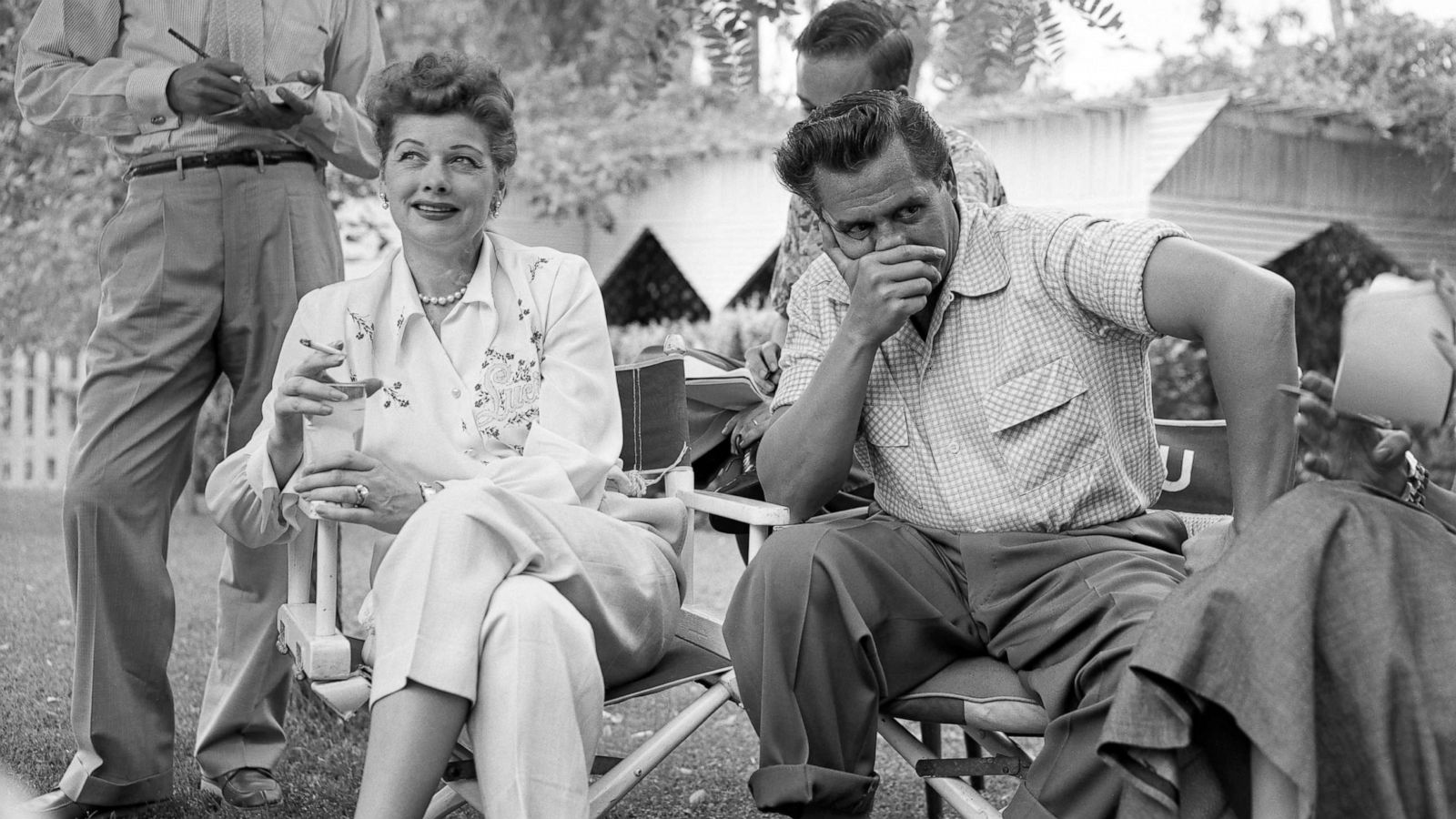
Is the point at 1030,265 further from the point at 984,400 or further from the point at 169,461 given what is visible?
the point at 169,461

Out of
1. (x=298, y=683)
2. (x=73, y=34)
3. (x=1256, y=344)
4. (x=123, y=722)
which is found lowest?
(x=298, y=683)

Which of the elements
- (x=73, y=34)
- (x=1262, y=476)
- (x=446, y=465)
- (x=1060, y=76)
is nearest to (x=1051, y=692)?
(x=1262, y=476)

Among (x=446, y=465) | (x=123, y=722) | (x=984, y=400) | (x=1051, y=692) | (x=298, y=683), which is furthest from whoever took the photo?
(x=298, y=683)

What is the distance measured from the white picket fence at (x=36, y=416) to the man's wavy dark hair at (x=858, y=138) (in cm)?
952

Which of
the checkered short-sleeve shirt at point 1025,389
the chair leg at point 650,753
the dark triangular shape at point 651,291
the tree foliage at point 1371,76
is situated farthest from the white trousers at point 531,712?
the dark triangular shape at point 651,291

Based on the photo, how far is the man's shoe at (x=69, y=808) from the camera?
127 inches

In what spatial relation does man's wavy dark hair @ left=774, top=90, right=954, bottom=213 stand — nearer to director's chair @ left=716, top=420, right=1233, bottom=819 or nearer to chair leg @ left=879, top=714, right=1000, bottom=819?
director's chair @ left=716, top=420, right=1233, bottom=819

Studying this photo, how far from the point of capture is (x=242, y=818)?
11.0ft

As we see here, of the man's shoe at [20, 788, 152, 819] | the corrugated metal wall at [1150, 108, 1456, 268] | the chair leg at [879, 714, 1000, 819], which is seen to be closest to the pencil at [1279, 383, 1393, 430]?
the chair leg at [879, 714, 1000, 819]

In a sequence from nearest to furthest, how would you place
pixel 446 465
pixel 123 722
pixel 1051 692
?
pixel 1051 692
pixel 446 465
pixel 123 722

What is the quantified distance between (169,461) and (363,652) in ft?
3.34

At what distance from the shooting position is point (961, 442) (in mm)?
2594

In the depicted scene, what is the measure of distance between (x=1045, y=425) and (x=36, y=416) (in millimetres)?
10069

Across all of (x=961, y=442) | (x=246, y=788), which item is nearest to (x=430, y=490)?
(x=961, y=442)
